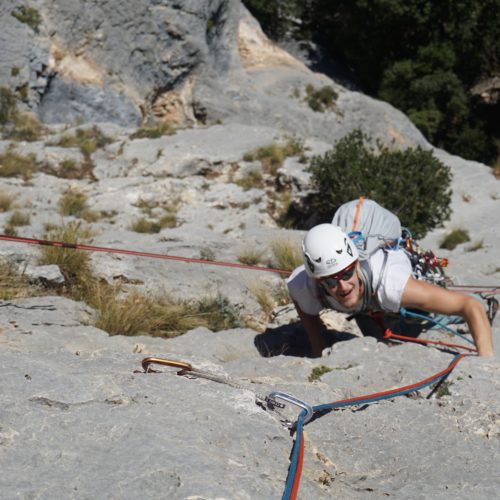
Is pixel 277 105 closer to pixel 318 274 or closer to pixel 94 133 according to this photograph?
pixel 94 133

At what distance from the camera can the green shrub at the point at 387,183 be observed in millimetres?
9344

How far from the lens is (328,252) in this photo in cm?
412

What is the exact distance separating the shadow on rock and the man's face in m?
0.72

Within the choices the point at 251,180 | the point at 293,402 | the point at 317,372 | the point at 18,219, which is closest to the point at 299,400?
the point at 293,402

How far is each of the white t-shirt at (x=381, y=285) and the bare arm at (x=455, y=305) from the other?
0.20 ft

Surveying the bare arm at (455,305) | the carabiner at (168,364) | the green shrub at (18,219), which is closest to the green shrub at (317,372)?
the bare arm at (455,305)

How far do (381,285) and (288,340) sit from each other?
3.78 ft

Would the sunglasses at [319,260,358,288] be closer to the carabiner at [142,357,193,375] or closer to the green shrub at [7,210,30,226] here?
the carabiner at [142,357,193,375]

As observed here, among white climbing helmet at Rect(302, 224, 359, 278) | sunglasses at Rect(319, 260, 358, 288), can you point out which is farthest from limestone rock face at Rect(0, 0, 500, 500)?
white climbing helmet at Rect(302, 224, 359, 278)

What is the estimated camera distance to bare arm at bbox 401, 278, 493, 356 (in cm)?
399

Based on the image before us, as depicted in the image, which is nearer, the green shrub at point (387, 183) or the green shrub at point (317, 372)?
the green shrub at point (317, 372)

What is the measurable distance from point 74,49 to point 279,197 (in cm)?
740

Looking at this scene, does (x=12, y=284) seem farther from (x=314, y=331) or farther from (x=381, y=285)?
(x=381, y=285)

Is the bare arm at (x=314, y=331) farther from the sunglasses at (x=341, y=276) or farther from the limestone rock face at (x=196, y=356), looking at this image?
the sunglasses at (x=341, y=276)
